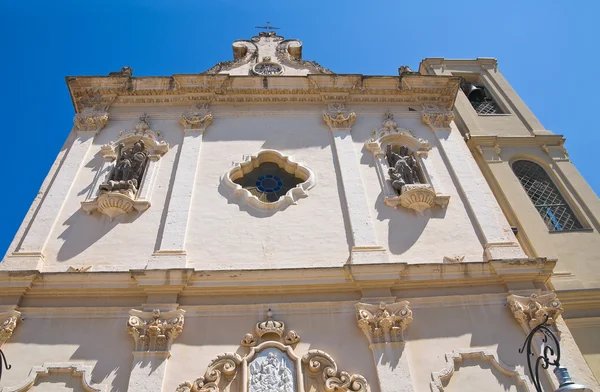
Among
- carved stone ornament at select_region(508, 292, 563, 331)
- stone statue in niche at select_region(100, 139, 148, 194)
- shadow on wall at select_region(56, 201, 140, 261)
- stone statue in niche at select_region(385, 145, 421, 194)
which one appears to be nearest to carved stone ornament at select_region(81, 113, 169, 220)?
stone statue in niche at select_region(100, 139, 148, 194)

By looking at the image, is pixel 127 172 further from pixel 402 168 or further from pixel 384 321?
pixel 384 321

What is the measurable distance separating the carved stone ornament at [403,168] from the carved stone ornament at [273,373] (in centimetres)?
366

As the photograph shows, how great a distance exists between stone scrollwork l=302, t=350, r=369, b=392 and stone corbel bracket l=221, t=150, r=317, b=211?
3.23 meters

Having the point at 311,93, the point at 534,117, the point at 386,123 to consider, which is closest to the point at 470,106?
the point at 534,117

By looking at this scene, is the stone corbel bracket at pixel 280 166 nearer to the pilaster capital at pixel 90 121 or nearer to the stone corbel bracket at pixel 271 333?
the stone corbel bracket at pixel 271 333

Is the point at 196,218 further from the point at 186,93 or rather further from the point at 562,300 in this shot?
the point at 562,300

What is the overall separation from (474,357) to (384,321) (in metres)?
1.38

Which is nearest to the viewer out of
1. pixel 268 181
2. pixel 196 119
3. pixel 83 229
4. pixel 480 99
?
pixel 83 229

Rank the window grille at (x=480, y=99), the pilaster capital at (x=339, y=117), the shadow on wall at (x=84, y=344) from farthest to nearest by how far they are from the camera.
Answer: the window grille at (x=480, y=99) → the pilaster capital at (x=339, y=117) → the shadow on wall at (x=84, y=344)

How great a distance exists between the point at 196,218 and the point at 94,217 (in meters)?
1.89

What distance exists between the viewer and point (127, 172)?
9797 mm

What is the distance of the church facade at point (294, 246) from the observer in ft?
22.9

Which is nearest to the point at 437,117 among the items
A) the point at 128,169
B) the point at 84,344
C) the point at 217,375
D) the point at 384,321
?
the point at 384,321

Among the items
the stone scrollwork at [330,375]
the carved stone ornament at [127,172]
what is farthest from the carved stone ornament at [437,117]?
the stone scrollwork at [330,375]
